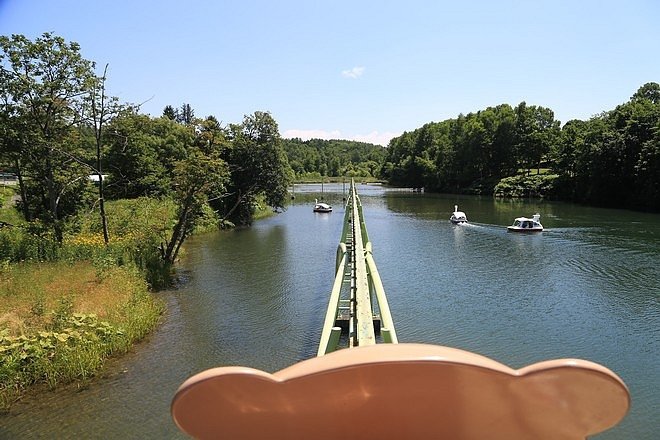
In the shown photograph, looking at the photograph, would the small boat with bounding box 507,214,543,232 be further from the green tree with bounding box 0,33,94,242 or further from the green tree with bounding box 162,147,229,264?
the green tree with bounding box 0,33,94,242

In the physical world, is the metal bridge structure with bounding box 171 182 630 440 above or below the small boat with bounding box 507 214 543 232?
above

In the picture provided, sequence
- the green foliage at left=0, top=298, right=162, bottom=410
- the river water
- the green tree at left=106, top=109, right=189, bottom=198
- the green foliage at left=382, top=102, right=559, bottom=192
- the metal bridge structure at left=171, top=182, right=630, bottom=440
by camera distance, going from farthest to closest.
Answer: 1. the green foliage at left=382, top=102, right=559, bottom=192
2. the green tree at left=106, top=109, right=189, bottom=198
3. the green foliage at left=0, top=298, right=162, bottom=410
4. the river water
5. the metal bridge structure at left=171, top=182, right=630, bottom=440

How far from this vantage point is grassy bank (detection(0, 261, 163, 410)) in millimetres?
9555

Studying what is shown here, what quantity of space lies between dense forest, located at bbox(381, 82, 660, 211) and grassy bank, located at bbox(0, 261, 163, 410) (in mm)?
45320

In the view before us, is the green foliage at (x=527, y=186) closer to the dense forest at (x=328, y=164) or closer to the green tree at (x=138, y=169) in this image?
the green tree at (x=138, y=169)

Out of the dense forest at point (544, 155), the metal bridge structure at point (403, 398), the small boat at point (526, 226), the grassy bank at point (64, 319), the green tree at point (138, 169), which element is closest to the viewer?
the metal bridge structure at point (403, 398)

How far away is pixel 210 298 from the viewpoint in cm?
1641

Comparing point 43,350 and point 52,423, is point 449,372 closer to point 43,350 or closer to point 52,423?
point 52,423

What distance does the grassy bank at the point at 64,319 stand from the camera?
9555 mm

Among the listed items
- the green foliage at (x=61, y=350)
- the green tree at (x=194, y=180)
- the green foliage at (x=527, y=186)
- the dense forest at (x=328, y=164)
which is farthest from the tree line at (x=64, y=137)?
the dense forest at (x=328, y=164)

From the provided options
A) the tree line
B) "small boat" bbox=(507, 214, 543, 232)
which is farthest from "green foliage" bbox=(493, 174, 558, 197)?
the tree line

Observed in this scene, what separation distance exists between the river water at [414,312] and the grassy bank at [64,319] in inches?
19.2

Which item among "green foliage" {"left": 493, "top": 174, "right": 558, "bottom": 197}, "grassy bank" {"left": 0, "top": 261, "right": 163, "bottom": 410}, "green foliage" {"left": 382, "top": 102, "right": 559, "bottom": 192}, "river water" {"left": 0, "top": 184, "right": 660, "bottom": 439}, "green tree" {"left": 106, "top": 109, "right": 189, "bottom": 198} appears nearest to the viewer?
"river water" {"left": 0, "top": 184, "right": 660, "bottom": 439}

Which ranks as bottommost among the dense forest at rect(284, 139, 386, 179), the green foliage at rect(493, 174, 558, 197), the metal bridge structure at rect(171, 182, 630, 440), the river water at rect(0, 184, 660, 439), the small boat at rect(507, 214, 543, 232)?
the river water at rect(0, 184, 660, 439)
